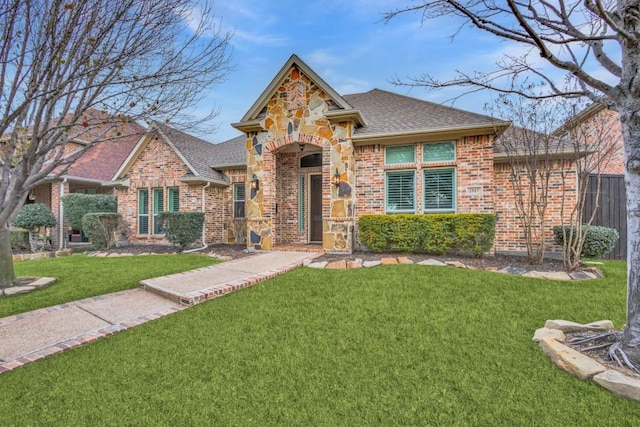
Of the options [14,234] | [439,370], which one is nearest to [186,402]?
[439,370]

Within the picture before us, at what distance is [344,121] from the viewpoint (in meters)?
9.22

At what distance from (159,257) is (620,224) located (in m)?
13.7

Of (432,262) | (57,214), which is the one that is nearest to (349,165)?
(432,262)

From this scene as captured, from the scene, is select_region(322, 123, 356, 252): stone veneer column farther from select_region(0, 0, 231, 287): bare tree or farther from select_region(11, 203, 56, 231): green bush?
select_region(11, 203, 56, 231): green bush

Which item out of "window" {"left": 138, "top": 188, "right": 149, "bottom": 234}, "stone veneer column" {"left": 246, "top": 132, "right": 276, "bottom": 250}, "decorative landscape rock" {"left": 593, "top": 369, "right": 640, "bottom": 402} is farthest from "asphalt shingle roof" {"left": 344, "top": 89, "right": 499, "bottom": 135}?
"window" {"left": 138, "top": 188, "right": 149, "bottom": 234}

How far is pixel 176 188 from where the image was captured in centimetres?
1234

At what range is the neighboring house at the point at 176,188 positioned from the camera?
11883 mm

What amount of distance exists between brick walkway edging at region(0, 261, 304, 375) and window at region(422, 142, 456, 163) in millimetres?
5284

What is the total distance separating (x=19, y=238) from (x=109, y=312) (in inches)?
469

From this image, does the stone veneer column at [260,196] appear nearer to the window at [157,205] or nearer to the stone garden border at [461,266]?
the stone garden border at [461,266]

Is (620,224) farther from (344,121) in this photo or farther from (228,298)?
(228,298)

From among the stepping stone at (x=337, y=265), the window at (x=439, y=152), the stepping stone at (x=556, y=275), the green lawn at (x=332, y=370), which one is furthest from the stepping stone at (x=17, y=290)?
the stepping stone at (x=556, y=275)

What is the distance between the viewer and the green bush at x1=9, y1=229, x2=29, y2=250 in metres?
12.6

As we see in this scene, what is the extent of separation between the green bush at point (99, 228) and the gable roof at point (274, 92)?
6493 millimetres
